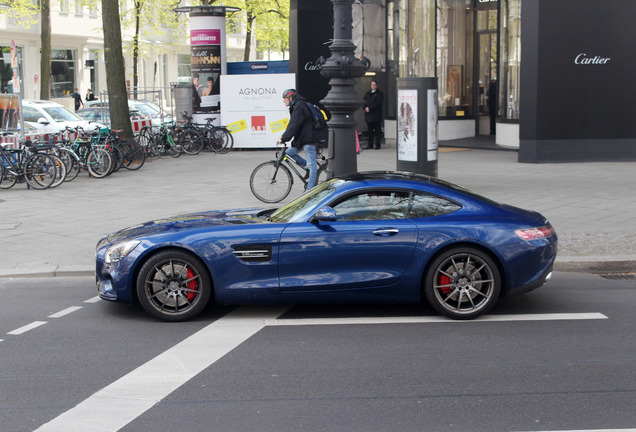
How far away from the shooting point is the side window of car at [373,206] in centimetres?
686

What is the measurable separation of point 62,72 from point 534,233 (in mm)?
47792

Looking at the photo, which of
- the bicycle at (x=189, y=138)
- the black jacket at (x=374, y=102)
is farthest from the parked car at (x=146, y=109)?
the black jacket at (x=374, y=102)

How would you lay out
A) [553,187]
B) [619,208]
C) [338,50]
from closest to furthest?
[338,50]
[619,208]
[553,187]

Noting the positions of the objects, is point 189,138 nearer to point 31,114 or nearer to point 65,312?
point 31,114

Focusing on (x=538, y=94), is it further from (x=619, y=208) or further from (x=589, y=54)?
(x=619, y=208)

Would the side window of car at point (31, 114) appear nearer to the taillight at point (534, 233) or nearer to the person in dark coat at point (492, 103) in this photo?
the person in dark coat at point (492, 103)

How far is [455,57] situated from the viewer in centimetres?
2344

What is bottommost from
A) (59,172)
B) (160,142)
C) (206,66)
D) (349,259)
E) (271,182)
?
(349,259)

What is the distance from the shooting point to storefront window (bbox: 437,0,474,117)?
23125 mm

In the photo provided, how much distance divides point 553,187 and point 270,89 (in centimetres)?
1055

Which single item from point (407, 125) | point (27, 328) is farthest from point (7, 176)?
point (27, 328)

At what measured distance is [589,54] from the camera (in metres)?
17.9

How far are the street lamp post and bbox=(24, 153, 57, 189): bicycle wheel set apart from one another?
744 centimetres

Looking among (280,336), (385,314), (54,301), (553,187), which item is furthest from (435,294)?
(553,187)
